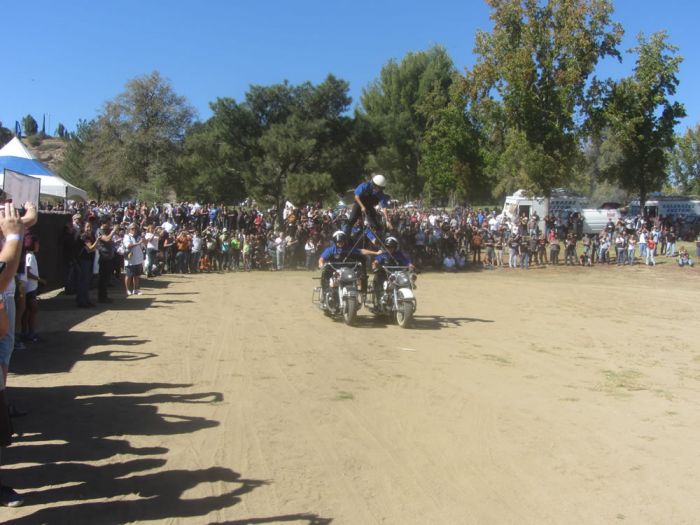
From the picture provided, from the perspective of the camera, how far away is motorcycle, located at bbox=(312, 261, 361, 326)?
12664 mm

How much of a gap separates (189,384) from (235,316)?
5.61m

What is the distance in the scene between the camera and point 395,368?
9.21m

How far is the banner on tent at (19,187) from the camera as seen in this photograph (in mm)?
12242

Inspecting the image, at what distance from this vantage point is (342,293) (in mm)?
12758

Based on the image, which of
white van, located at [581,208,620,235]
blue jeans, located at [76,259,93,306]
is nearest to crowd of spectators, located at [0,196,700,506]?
blue jeans, located at [76,259,93,306]

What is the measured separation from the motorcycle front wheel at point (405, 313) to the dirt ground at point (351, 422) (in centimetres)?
38

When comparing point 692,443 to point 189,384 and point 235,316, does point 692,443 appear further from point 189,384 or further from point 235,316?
point 235,316

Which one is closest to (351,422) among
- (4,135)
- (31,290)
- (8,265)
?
(8,265)

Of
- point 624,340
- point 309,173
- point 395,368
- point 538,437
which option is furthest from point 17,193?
point 309,173

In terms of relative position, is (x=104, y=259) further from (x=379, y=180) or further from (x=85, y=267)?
(x=379, y=180)

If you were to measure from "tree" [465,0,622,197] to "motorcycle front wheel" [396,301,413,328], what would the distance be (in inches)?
820

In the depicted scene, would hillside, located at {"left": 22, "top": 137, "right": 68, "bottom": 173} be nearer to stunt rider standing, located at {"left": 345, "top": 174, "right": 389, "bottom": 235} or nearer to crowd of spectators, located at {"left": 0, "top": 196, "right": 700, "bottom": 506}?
crowd of spectators, located at {"left": 0, "top": 196, "right": 700, "bottom": 506}

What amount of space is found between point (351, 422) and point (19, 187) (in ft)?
31.9

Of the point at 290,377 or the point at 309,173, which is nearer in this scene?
the point at 290,377
